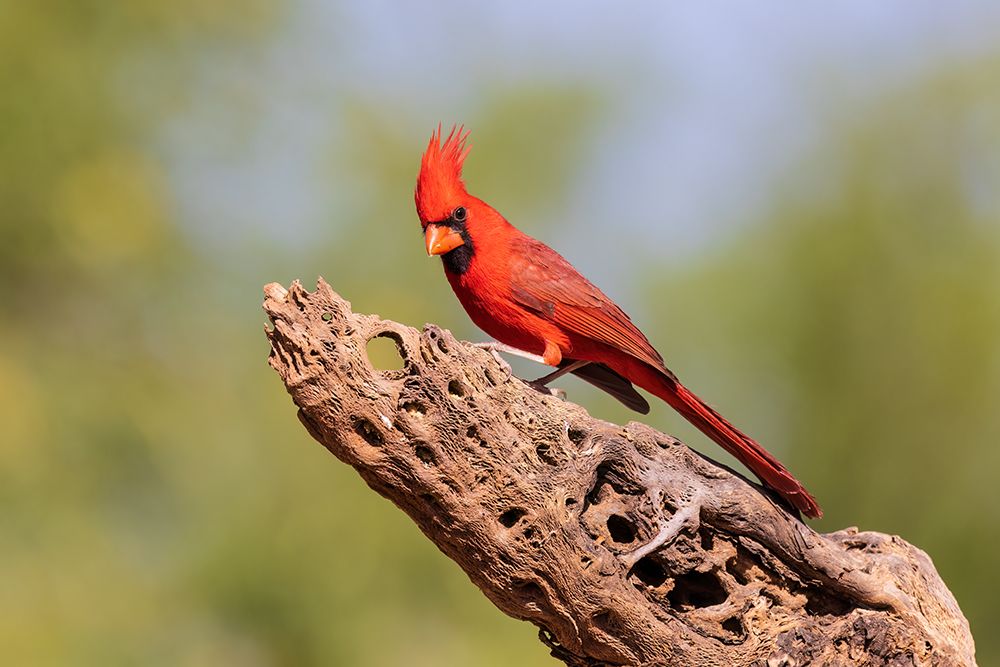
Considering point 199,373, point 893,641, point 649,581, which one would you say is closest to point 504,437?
point 649,581

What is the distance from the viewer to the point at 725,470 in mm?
3045

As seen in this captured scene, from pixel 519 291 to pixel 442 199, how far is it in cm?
40

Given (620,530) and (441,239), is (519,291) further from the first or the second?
(620,530)

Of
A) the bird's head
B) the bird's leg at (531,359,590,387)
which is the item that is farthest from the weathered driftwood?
the bird's head

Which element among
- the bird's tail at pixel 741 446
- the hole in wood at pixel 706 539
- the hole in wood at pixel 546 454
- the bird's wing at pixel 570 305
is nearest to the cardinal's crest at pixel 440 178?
the bird's wing at pixel 570 305

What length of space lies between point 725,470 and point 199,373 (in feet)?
19.1

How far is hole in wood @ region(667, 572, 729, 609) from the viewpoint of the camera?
2939mm

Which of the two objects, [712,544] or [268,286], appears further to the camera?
[712,544]

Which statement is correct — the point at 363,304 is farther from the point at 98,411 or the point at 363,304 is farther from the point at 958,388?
the point at 958,388

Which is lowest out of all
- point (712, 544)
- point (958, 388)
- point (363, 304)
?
point (712, 544)

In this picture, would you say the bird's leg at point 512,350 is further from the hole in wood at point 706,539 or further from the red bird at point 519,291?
the hole in wood at point 706,539

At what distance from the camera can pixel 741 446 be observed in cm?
327

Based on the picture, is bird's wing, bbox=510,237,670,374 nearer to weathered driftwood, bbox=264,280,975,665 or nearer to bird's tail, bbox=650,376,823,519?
bird's tail, bbox=650,376,823,519

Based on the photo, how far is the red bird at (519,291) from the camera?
3.62m
